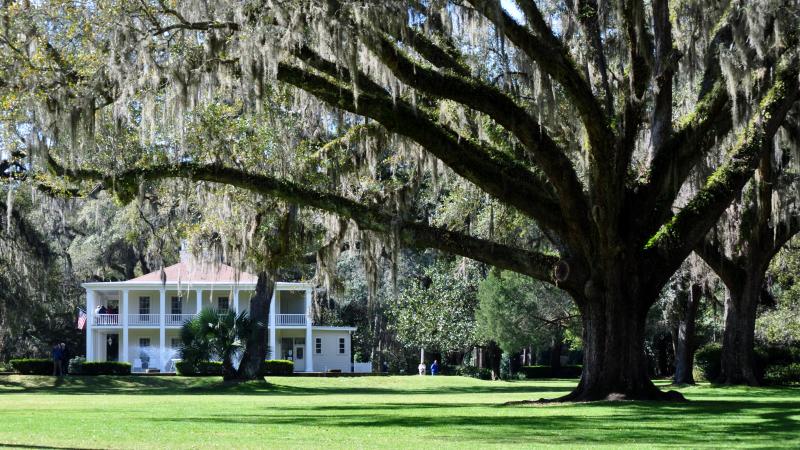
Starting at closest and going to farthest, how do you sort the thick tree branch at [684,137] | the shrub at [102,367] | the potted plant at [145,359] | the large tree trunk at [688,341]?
the thick tree branch at [684,137] < the large tree trunk at [688,341] < the shrub at [102,367] < the potted plant at [145,359]

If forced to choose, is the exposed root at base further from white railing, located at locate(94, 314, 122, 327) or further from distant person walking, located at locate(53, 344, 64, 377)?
white railing, located at locate(94, 314, 122, 327)

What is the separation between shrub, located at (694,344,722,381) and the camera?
106ft

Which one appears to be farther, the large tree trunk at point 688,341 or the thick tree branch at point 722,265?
Answer: the large tree trunk at point 688,341

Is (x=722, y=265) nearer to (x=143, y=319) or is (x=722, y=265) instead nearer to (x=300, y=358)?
(x=143, y=319)

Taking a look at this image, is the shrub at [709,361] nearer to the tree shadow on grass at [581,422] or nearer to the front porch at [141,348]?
the tree shadow on grass at [581,422]

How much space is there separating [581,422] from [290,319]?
42.5 meters

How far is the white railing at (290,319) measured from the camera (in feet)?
178

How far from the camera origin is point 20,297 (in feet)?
113

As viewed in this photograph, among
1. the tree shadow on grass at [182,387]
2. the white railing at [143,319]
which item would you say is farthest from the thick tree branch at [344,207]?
the white railing at [143,319]

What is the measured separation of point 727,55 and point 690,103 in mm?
4645

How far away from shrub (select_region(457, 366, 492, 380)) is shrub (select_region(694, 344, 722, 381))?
1643cm

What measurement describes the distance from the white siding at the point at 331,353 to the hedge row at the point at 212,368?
30.9 ft

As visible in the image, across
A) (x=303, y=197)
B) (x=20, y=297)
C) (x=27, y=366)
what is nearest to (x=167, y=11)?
(x=303, y=197)

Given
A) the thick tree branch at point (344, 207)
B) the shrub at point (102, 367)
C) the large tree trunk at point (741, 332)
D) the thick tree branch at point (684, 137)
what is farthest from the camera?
the shrub at point (102, 367)
